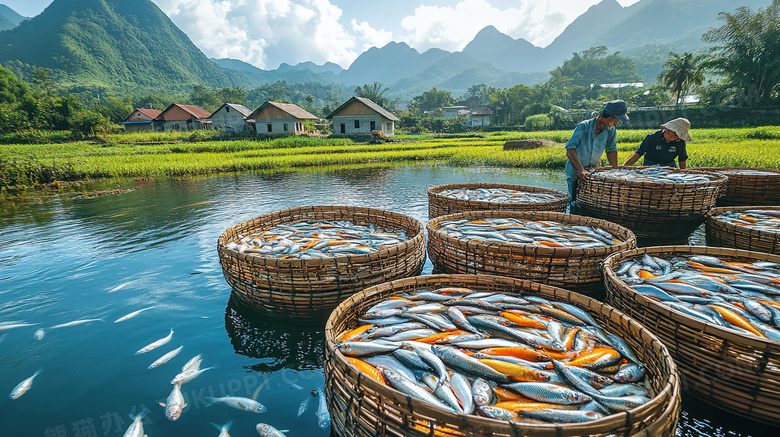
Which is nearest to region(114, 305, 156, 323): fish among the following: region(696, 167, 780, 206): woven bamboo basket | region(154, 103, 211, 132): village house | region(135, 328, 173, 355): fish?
region(135, 328, 173, 355): fish

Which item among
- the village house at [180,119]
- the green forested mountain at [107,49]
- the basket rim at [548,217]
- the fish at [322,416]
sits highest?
the green forested mountain at [107,49]

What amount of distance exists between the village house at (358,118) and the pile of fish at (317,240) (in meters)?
33.6

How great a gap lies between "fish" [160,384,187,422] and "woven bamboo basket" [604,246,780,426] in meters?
3.18

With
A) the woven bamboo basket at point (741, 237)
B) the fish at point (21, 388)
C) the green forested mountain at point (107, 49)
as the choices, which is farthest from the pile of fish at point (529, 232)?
the green forested mountain at point (107, 49)

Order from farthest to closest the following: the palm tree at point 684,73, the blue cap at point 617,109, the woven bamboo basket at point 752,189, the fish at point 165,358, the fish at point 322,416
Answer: the palm tree at point 684,73, the woven bamboo basket at point 752,189, the blue cap at point 617,109, the fish at point 165,358, the fish at point 322,416

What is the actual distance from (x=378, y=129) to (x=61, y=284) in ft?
113

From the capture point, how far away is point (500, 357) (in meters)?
1.77

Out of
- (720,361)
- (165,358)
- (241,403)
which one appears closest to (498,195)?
(720,361)

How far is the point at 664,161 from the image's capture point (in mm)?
5590

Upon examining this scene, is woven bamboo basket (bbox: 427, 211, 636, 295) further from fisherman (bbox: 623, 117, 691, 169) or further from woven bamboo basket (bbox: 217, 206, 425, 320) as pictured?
fisherman (bbox: 623, 117, 691, 169)

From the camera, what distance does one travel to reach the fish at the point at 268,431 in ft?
7.29

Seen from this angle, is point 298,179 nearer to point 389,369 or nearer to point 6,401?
point 6,401

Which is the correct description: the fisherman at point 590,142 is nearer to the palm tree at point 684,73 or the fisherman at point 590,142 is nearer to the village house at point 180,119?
the palm tree at point 684,73

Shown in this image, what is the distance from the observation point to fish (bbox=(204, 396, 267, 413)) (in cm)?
245
